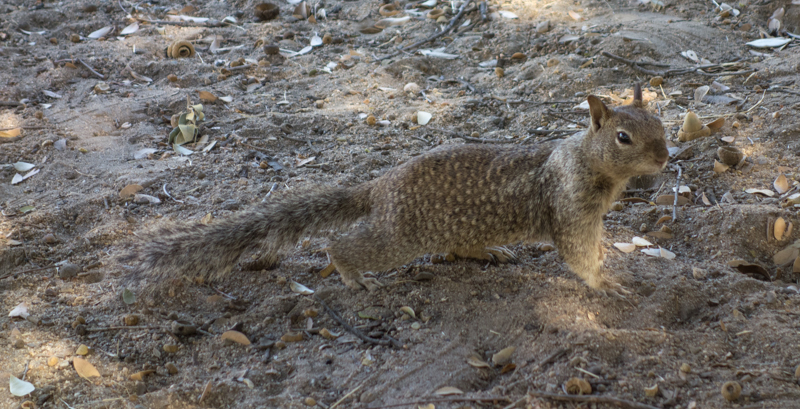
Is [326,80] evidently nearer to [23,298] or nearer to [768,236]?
[23,298]

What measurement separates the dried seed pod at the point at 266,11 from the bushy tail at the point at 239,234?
15.7 feet

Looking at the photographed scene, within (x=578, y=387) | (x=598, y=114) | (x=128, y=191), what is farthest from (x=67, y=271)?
(x=598, y=114)

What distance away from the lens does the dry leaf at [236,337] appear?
9.70ft

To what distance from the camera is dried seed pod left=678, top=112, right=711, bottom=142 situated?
165 inches

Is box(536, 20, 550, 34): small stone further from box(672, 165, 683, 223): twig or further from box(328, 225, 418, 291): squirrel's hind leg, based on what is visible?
box(328, 225, 418, 291): squirrel's hind leg

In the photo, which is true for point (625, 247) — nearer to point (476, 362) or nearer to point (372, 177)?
point (476, 362)

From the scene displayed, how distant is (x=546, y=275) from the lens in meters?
3.48

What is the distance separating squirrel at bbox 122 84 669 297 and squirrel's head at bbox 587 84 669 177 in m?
0.03

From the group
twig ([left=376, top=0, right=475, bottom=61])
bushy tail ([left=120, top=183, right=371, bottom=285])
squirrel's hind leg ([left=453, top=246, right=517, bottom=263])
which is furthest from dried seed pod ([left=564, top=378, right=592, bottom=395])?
twig ([left=376, top=0, right=475, bottom=61])

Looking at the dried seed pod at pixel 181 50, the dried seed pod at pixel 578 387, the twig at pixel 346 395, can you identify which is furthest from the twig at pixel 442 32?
the dried seed pod at pixel 578 387

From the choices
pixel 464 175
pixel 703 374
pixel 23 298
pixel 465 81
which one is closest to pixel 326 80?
pixel 465 81

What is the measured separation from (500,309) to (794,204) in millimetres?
1948

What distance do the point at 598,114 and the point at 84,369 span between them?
112 inches

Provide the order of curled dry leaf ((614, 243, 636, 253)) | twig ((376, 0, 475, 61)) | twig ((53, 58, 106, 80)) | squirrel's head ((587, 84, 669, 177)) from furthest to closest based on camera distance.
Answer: twig ((376, 0, 475, 61)) → twig ((53, 58, 106, 80)) → curled dry leaf ((614, 243, 636, 253)) → squirrel's head ((587, 84, 669, 177))
